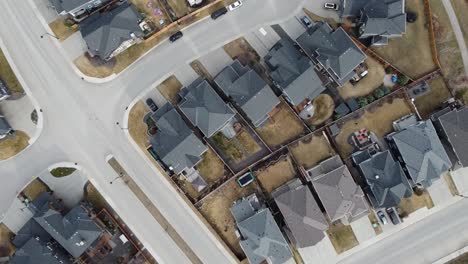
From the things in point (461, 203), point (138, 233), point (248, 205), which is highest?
point (138, 233)

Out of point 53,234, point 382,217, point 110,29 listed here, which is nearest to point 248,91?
point 110,29

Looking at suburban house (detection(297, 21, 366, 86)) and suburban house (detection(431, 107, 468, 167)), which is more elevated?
suburban house (detection(297, 21, 366, 86))

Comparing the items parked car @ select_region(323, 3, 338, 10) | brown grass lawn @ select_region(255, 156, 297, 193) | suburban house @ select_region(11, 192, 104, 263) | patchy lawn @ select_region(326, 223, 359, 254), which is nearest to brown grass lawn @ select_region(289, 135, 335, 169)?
brown grass lawn @ select_region(255, 156, 297, 193)

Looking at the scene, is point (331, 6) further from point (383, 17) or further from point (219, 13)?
point (219, 13)

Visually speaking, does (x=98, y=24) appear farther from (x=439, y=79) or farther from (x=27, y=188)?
(x=439, y=79)

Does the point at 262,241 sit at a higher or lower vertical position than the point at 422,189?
higher

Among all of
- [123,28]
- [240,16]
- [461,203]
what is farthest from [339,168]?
[123,28]

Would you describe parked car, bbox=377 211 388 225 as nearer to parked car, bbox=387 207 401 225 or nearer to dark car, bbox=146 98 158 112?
parked car, bbox=387 207 401 225
